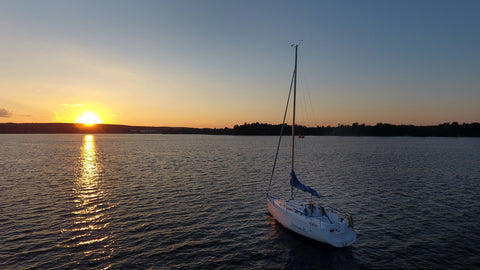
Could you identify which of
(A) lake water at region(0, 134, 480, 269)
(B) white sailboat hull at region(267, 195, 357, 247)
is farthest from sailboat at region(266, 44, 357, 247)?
(A) lake water at region(0, 134, 480, 269)

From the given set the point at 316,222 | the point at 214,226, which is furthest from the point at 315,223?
the point at 214,226

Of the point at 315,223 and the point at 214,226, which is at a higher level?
the point at 315,223

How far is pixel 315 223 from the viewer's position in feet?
68.7

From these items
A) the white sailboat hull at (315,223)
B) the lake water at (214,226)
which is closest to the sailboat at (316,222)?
the white sailboat hull at (315,223)

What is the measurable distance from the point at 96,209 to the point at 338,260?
26126 millimetres

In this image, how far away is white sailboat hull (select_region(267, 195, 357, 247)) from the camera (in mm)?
20250

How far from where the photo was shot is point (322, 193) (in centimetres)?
3938

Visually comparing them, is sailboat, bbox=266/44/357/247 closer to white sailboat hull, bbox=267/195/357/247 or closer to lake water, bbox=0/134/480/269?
white sailboat hull, bbox=267/195/357/247

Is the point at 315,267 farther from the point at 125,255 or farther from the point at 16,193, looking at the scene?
the point at 16,193

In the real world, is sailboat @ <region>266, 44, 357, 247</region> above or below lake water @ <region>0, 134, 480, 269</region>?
above

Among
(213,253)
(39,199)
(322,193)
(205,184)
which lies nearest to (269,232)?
(213,253)

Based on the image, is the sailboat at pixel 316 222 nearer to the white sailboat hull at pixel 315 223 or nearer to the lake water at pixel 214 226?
the white sailboat hull at pixel 315 223

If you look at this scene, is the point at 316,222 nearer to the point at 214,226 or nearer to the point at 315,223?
the point at 315,223

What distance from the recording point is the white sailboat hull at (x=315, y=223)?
20250 millimetres
